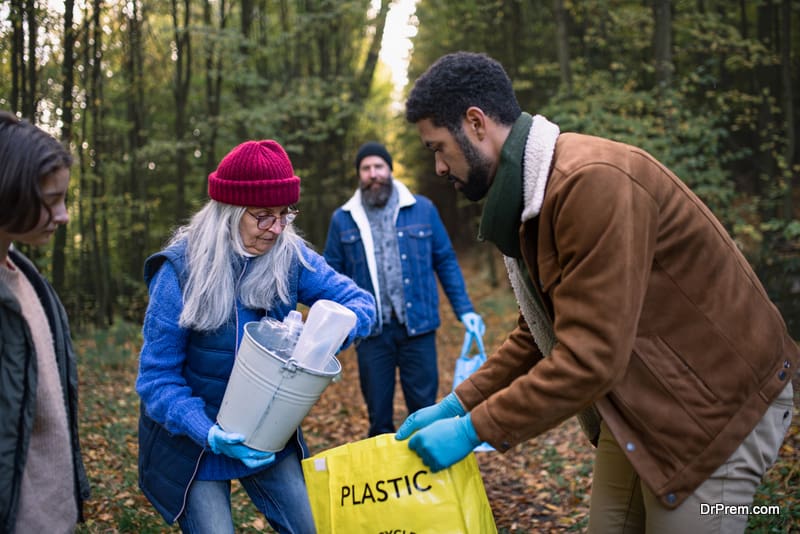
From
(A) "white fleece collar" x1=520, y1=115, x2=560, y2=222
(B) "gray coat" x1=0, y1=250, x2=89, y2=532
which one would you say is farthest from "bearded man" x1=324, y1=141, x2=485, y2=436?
(B) "gray coat" x1=0, y1=250, x2=89, y2=532

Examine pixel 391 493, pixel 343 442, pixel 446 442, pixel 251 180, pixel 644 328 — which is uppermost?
pixel 251 180

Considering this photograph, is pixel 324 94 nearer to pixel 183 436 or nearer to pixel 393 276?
pixel 393 276

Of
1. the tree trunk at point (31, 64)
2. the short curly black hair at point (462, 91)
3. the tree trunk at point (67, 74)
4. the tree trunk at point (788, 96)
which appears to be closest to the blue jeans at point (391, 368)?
the short curly black hair at point (462, 91)

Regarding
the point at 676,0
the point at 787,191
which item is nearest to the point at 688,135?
the point at 787,191

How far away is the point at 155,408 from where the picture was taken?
2.46 metres

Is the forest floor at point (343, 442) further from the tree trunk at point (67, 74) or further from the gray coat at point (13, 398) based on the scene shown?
the tree trunk at point (67, 74)

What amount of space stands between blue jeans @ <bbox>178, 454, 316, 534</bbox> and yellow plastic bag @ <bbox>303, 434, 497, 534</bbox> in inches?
8.5

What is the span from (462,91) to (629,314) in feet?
2.78

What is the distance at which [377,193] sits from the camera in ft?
18.4

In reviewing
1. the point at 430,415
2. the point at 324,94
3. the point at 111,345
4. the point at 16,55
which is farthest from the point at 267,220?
the point at 324,94

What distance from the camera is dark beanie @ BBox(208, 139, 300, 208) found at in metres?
2.69

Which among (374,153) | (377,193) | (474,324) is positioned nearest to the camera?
(474,324)

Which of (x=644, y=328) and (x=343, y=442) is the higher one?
(x=644, y=328)

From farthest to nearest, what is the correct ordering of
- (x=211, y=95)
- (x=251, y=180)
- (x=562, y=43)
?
(x=211, y=95) < (x=562, y=43) < (x=251, y=180)
